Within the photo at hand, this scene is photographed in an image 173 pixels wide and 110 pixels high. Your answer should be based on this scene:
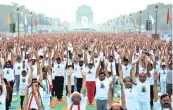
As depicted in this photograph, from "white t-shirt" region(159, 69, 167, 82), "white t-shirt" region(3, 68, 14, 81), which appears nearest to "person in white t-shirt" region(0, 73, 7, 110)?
"white t-shirt" region(3, 68, 14, 81)

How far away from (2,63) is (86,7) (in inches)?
7240

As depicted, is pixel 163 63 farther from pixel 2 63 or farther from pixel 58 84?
pixel 2 63

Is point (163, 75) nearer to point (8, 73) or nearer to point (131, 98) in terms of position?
point (131, 98)

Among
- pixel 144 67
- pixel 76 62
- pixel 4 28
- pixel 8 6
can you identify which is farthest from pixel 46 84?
pixel 8 6

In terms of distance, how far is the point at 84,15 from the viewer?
639 feet

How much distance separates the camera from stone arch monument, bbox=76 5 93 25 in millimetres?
191250

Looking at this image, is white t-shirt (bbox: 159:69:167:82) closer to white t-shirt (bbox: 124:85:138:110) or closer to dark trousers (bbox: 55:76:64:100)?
dark trousers (bbox: 55:76:64:100)

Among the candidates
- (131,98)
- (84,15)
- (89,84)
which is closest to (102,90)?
(131,98)

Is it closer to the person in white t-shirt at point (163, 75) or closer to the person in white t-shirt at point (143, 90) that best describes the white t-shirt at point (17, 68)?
the person in white t-shirt at point (163, 75)

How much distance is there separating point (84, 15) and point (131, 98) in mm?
186637

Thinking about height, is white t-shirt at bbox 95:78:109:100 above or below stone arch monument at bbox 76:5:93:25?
below

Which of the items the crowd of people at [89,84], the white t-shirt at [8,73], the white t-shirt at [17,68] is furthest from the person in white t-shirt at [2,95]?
the white t-shirt at [17,68]

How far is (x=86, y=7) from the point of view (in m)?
197

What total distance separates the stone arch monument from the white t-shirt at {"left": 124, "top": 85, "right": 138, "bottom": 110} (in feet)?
595
